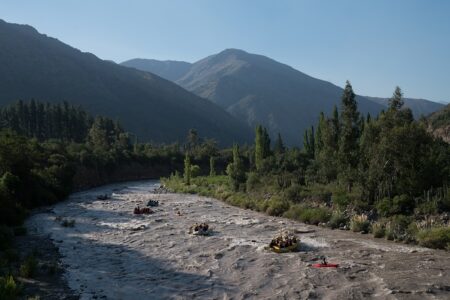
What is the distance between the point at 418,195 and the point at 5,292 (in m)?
29.3

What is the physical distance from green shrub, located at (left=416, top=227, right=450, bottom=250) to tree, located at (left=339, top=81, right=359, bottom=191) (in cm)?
1543

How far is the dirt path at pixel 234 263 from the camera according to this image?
1980cm

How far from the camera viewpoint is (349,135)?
45.0 metres

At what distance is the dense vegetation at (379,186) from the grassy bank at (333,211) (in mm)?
52

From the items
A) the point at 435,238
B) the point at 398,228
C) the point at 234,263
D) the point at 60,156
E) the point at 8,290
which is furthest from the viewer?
the point at 60,156

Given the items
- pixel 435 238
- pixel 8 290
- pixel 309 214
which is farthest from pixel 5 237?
pixel 435 238

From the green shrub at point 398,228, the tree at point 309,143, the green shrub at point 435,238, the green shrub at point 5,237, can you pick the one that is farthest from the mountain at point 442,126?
the green shrub at point 5,237

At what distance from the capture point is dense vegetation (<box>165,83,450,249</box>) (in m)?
31.8

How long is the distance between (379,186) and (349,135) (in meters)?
8.37

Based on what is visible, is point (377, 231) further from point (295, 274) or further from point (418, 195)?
point (295, 274)

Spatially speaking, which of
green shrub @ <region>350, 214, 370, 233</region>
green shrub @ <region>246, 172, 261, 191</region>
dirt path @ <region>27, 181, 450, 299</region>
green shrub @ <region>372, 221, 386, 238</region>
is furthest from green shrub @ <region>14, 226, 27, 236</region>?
green shrub @ <region>246, 172, 261, 191</region>

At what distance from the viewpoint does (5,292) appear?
17.1m

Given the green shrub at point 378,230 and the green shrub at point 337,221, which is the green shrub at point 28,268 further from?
the green shrub at point 337,221

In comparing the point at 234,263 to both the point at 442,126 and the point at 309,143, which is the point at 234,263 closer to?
the point at 309,143
